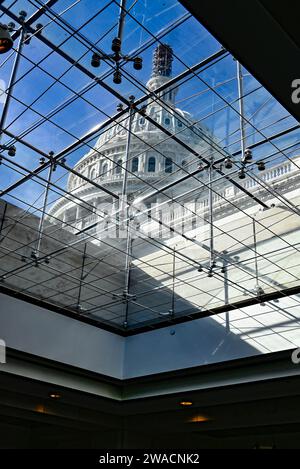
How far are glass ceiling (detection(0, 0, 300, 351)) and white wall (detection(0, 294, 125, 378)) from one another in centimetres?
13

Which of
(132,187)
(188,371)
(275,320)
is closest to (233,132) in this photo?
(132,187)

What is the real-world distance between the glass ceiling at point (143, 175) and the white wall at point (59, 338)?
13cm

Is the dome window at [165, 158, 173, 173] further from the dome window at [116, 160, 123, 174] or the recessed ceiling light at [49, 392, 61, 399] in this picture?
the recessed ceiling light at [49, 392, 61, 399]

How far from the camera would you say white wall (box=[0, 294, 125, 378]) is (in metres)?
3.74

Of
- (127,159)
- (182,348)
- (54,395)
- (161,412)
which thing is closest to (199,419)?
(161,412)

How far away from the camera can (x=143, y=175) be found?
3639 mm

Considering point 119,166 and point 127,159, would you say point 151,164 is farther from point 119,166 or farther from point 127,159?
point 119,166

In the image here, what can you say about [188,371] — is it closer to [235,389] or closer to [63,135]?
[235,389]

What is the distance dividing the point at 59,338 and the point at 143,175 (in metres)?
1.43

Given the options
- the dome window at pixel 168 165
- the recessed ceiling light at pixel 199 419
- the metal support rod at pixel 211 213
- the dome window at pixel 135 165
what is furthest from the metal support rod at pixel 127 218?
the recessed ceiling light at pixel 199 419

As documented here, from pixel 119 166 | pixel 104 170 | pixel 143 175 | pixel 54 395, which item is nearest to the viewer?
pixel 119 166

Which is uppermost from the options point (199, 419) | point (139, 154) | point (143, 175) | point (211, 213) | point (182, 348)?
point (139, 154)

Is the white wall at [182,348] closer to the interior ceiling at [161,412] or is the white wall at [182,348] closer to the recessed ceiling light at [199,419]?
the interior ceiling at [161,412]

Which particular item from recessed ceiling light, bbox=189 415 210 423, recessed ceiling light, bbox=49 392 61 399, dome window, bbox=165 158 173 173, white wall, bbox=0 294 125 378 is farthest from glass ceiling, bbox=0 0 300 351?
recessed ceiling light, bbox=189 415 210 423
